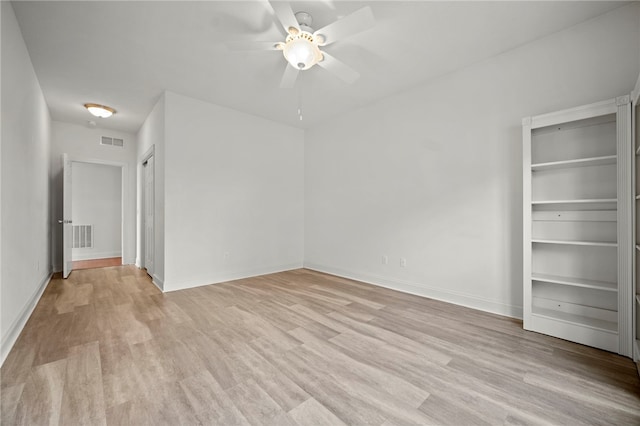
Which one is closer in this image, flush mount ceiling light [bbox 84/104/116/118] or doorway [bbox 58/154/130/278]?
flush mount ceiling light [bbox 84/104/116/118]

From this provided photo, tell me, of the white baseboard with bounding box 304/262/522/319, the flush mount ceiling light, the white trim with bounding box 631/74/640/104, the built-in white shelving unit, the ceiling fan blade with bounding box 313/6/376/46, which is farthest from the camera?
the flush mount ceiling light

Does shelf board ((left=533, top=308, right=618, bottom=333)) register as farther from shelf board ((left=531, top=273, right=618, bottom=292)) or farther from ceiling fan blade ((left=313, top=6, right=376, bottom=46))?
ceiling fan blade ((left=313, top=6, right=376, bottom=46))

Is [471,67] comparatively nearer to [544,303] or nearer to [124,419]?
[544,303]

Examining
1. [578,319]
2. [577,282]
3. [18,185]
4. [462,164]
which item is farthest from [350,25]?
[18,185]

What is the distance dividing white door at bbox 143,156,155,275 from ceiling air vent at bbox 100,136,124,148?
1.29 m

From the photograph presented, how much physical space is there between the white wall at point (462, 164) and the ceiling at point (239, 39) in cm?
23

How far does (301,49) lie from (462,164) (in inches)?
86.9

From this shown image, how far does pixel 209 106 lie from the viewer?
4117 mm

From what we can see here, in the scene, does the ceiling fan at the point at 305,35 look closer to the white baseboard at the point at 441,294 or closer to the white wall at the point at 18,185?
the white wall at the point at 18,185

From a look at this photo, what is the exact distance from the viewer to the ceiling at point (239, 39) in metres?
2.22

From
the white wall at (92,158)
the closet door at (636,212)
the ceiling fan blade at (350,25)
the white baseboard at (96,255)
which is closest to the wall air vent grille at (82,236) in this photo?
the white baseboard at (96,255)

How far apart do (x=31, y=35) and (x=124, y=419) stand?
3.48 m

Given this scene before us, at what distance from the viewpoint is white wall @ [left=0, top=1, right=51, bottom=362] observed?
207 centimetres

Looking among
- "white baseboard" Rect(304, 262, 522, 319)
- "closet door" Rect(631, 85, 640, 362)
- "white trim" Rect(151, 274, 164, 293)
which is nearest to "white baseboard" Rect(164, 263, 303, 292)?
"white trim" Rect(151, 274, 164, 293)
